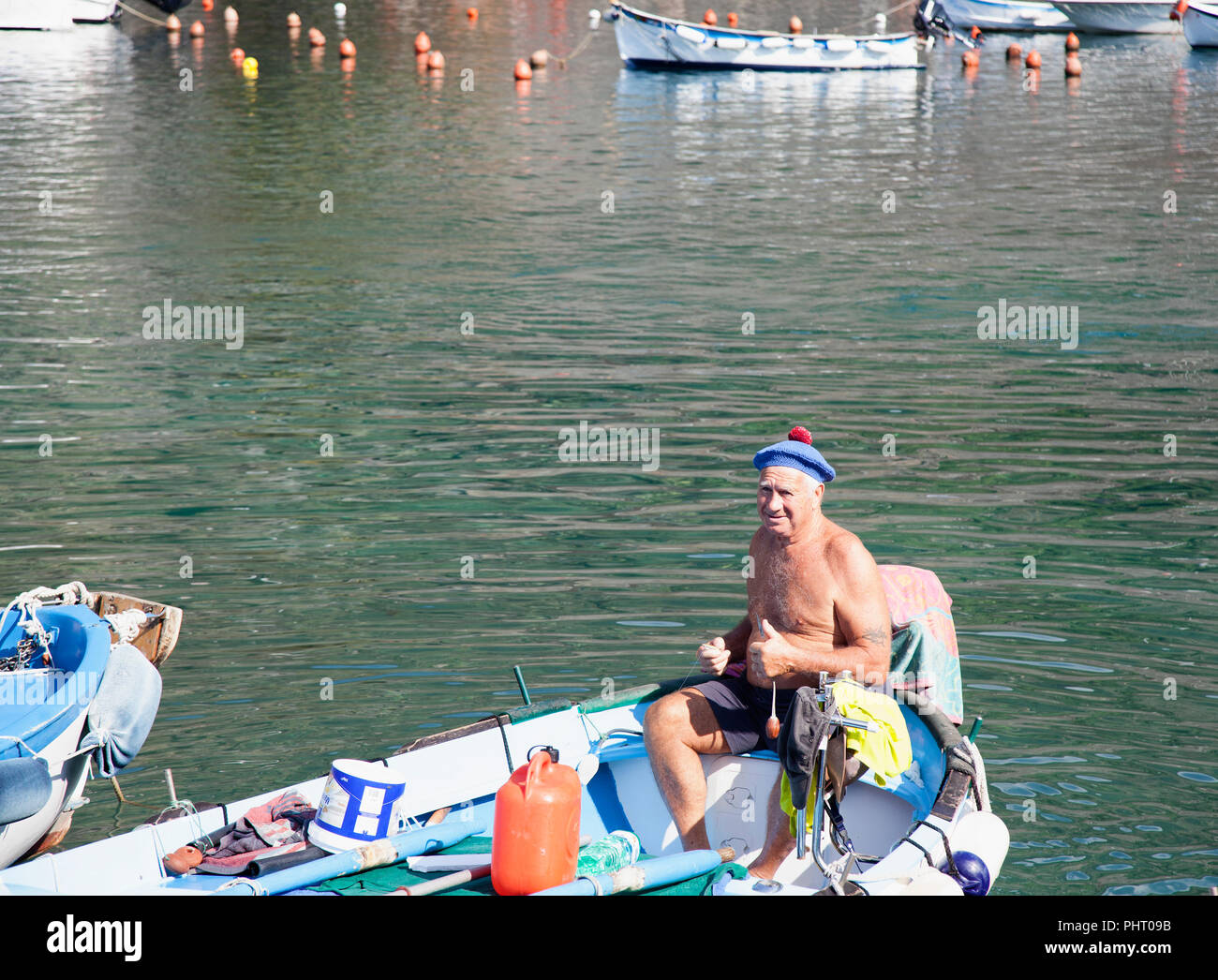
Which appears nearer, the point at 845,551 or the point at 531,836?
the point at 531,836

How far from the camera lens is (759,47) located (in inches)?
1337

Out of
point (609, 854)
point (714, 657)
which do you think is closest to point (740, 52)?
point (714, 657)

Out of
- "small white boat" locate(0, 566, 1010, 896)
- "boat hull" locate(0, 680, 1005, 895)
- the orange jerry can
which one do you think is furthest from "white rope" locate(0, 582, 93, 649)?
the orange jerry can

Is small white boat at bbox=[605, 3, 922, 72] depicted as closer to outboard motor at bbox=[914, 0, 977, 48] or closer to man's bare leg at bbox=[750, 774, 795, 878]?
outboard motor at bbox=[914, 0, 977, 48]

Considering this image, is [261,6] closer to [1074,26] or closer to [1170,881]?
[1074,26]

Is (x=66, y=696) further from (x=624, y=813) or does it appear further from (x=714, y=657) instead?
(x=714, y=657)

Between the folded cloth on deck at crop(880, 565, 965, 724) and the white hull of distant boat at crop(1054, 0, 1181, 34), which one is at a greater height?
the white hull of distant boat at crop(1054, 0, 1181, 34)

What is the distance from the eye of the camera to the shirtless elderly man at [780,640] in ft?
18.7

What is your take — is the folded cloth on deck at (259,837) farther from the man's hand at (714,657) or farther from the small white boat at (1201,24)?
the small white boat at (1201,24)

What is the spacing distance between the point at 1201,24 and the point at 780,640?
3714cm

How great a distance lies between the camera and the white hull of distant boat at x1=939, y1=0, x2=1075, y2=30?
133ft

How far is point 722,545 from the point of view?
9773 millimetres

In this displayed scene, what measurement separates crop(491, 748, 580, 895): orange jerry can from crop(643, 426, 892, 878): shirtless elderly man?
85 cm
